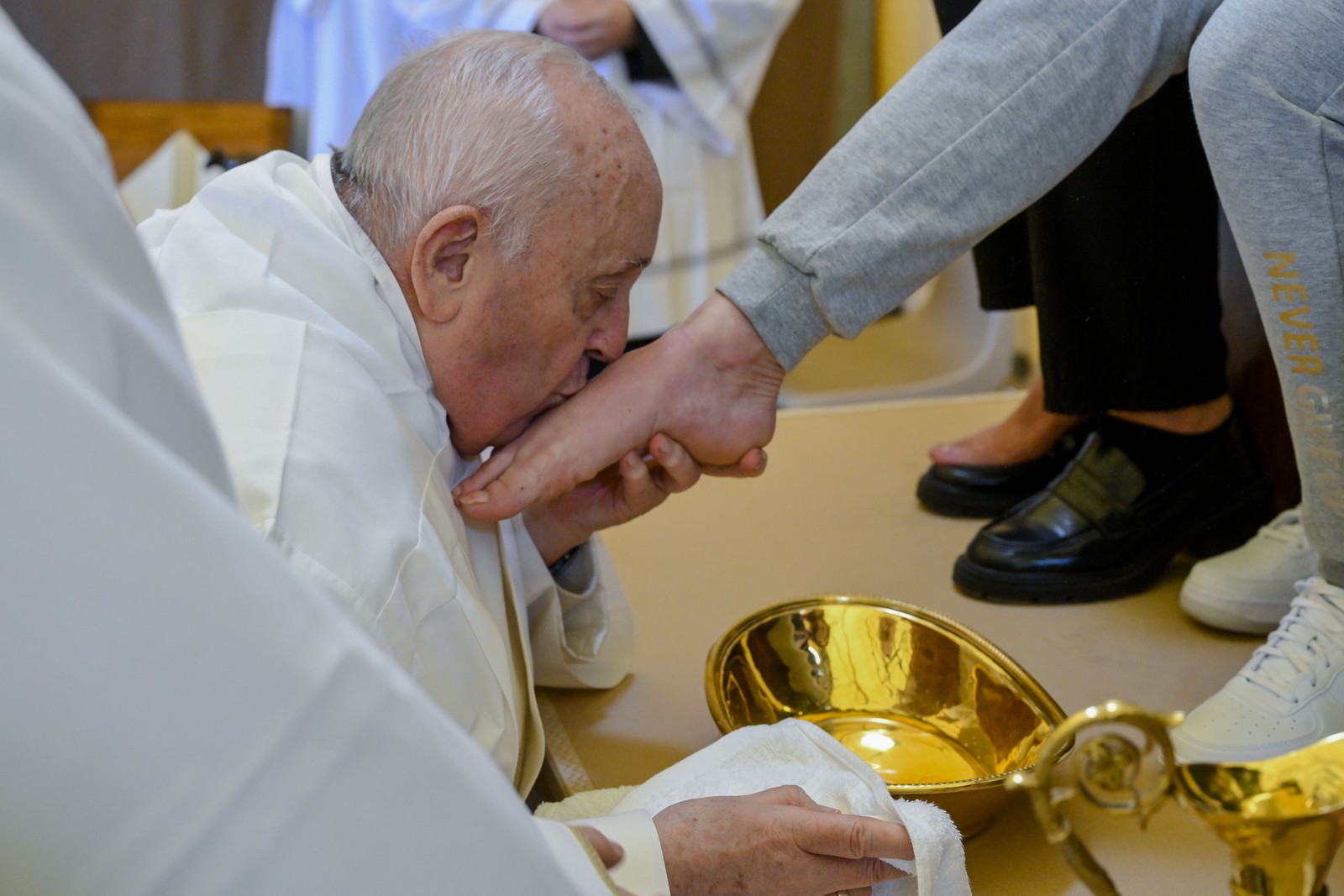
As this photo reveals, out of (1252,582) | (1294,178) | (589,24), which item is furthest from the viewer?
(589,24)

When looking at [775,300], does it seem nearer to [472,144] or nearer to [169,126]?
[472,144]

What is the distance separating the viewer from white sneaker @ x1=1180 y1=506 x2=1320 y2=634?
52.2 inches

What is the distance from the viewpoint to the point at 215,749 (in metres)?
0.39

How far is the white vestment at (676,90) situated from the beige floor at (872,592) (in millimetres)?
600

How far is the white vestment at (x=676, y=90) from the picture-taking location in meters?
2.40

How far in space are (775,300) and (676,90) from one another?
1.41 m

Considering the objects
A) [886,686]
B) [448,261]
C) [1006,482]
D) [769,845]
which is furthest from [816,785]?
[1006,482]

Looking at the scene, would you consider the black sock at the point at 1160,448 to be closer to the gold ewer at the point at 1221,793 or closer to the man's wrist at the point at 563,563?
the man's wrist at the point at 563,563

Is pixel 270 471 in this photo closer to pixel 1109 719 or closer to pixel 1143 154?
pixel 1109 719

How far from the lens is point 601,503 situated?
3.87 ft

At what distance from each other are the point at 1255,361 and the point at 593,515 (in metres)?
0.99

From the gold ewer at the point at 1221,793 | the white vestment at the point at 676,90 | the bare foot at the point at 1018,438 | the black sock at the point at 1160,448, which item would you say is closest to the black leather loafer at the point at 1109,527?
the black sock at the point at 1160,448

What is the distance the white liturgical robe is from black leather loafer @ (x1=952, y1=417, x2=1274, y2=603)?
2.13 feet

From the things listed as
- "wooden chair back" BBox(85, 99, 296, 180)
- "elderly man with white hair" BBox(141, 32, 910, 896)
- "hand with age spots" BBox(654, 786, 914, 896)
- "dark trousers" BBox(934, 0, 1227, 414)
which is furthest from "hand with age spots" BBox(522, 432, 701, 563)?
"wooden chair back" BBox(85, 99, 296, 180)
